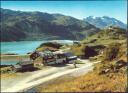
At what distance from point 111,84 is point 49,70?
871 inches

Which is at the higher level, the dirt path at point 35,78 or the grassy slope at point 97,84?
the grassy slope at point 97,84

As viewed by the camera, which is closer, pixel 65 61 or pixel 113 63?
pixel 113 63

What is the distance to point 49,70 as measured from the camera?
64312 millimetres

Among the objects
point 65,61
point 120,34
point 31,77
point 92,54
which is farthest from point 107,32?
point 31,77

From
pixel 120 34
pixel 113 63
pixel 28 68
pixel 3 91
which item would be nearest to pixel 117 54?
pixel 113 63

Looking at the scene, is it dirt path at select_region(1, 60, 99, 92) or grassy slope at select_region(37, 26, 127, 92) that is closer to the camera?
grassy slope at select_region(37, 26, 127, 92)

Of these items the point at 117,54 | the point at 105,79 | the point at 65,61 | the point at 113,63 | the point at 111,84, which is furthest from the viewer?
the point at 65,61

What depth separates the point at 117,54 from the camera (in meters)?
62.1

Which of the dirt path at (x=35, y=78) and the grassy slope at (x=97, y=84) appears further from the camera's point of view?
the dirt path at (x=35, y=78)

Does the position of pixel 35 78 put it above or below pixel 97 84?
below

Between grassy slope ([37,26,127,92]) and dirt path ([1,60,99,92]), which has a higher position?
grassy slope ([37,26,127,92])

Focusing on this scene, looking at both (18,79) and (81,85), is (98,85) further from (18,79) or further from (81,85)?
(18,79)

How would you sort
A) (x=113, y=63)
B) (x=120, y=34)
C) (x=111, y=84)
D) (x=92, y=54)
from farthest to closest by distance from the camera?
(x=120, y=34) < (x=92, y=54) < (x=113, y=63) < (x=111, y=84)

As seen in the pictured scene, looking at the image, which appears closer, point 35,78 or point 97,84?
point 97,84
